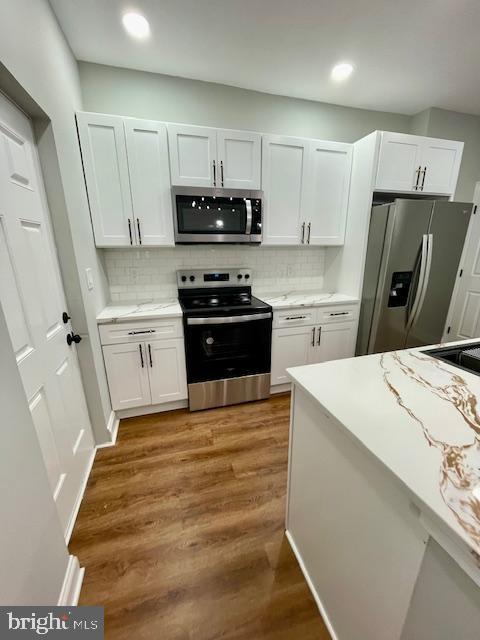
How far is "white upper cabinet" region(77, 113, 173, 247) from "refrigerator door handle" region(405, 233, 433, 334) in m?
2.26

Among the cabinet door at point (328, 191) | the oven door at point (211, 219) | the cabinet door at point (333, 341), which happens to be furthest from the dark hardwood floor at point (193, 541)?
the cabinet door at point (328, 191)

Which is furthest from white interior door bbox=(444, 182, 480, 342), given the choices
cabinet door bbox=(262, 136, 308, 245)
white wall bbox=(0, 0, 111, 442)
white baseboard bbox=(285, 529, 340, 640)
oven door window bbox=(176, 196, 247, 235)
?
white wall bbox=(0, 0, 111, 442)

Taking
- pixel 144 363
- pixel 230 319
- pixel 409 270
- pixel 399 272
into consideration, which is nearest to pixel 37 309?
pixel 144 363

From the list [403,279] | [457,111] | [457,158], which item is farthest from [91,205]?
[457,111]

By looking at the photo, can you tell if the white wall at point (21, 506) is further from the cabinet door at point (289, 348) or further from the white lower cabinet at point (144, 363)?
the cabinet door at point (289, 348)

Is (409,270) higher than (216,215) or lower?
lower

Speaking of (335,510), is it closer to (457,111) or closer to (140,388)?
(140,388)

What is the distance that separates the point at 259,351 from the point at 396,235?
1.57 m

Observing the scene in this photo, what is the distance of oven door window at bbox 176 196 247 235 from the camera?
2176mm

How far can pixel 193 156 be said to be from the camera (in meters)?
2.15

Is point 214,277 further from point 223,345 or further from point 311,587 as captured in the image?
point 311,587

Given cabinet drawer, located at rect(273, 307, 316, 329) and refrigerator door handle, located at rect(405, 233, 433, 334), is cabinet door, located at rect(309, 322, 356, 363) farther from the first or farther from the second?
refrigerator door handle, located at rect(405, 233, 433, 334)

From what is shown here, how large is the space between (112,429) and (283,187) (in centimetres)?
255

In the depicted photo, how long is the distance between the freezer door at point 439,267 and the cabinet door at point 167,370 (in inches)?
89.0
